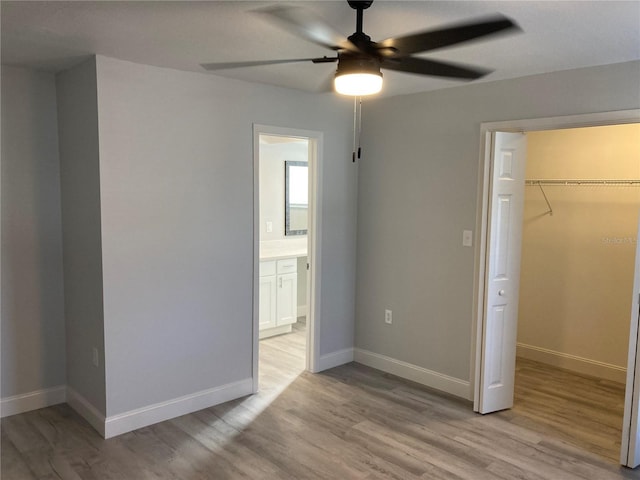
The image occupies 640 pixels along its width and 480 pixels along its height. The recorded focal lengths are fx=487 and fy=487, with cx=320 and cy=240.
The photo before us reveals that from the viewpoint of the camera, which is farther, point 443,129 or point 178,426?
point 443,129

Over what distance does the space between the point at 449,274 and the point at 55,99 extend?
3.21 meters

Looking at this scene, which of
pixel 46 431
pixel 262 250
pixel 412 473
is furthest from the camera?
pixel 262 250

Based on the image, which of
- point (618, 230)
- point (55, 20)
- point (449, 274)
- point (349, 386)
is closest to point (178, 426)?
point (349, 386)

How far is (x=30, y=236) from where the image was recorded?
344cm

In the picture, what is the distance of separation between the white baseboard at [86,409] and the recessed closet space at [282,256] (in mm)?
1354

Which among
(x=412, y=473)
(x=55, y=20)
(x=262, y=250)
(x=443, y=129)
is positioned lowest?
(x=412, y=473)

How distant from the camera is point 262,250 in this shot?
5.58 metres

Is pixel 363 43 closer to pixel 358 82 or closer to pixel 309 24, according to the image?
pixel 358 82

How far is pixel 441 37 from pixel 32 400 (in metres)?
3.59

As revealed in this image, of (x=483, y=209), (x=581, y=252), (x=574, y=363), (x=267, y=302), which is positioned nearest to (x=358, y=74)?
(x=483, y=209)

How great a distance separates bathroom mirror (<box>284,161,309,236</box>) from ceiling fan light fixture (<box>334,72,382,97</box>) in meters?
3.87

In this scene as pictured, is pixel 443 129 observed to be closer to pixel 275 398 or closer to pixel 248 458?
pixel 275 398

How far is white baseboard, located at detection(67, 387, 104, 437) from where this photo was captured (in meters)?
3.20

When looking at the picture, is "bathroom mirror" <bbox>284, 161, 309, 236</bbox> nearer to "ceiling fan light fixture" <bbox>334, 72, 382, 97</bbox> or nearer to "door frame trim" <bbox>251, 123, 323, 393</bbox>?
"door frame trim" <bbox>251, 123, 323, 393</bbox>
